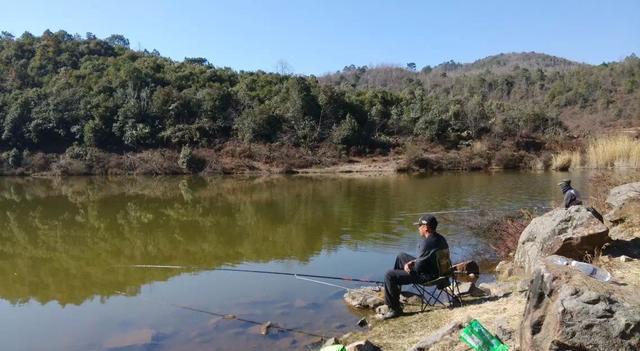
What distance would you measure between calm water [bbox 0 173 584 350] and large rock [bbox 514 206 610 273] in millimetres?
2725

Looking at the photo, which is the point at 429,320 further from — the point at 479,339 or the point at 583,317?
the point at 583,317

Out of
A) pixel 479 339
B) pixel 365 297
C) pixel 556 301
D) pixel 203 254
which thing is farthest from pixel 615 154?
pixel 556 301

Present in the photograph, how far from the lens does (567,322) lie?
144 inches

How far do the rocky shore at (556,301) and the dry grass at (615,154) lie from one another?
17.9 m

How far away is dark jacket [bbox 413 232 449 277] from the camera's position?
6.72m

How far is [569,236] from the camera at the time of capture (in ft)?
23.4

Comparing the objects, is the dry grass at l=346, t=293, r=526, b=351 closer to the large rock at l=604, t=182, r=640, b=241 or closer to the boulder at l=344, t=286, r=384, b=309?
the boulder at l=344, t=286, r=384, b=309

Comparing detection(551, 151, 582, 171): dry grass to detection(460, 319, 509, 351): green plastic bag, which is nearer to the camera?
detection(460, 319, 509, 351): green plastic bag

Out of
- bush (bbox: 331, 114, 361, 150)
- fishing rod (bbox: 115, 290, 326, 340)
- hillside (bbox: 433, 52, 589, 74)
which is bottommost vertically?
fishing rod (bbox: 115, 290, 326, 340)

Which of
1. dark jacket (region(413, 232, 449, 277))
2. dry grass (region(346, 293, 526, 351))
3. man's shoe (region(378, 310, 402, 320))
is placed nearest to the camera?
dry grass (region(346, 293, 526, 351))

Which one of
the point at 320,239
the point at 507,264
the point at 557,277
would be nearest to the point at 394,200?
the point at 320,239

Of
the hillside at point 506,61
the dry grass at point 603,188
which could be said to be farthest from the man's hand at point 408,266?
the hillside at point 506,61

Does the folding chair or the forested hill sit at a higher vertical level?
the forested hill

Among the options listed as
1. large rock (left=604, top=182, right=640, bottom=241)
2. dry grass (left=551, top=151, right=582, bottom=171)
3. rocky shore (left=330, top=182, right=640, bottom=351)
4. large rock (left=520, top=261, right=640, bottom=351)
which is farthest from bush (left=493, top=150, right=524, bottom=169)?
large rock (left=520, top=261, right=640, bottom=351)
